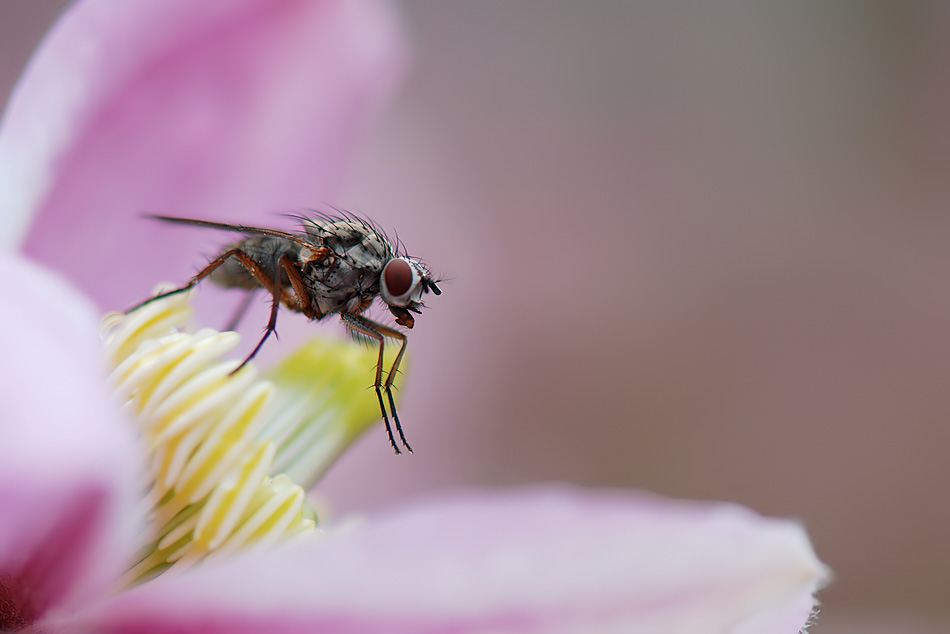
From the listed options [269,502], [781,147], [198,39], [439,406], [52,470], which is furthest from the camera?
[781,147]

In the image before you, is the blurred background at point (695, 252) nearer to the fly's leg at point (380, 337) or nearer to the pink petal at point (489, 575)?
the fly's leg at point (380, 337)

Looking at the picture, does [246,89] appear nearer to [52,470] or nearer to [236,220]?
[236,220]

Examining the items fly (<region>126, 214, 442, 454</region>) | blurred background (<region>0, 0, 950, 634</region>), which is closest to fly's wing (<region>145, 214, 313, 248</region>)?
fly (<region>126, 214, 442, 454</region>)

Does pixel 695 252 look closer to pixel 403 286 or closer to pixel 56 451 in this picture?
pixel 403 286

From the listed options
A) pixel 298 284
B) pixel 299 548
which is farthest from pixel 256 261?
pixel 299 548

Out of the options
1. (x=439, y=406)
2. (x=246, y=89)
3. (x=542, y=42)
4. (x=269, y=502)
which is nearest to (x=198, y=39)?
(x=246, y=89)

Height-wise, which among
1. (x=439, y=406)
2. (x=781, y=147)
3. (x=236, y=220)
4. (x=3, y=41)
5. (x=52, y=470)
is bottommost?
(x=52, y=470)

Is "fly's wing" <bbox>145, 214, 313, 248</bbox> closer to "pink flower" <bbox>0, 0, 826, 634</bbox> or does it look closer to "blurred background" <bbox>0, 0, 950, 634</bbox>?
"pink flower" <bbox>0, 0, 826, 634</bbox>
